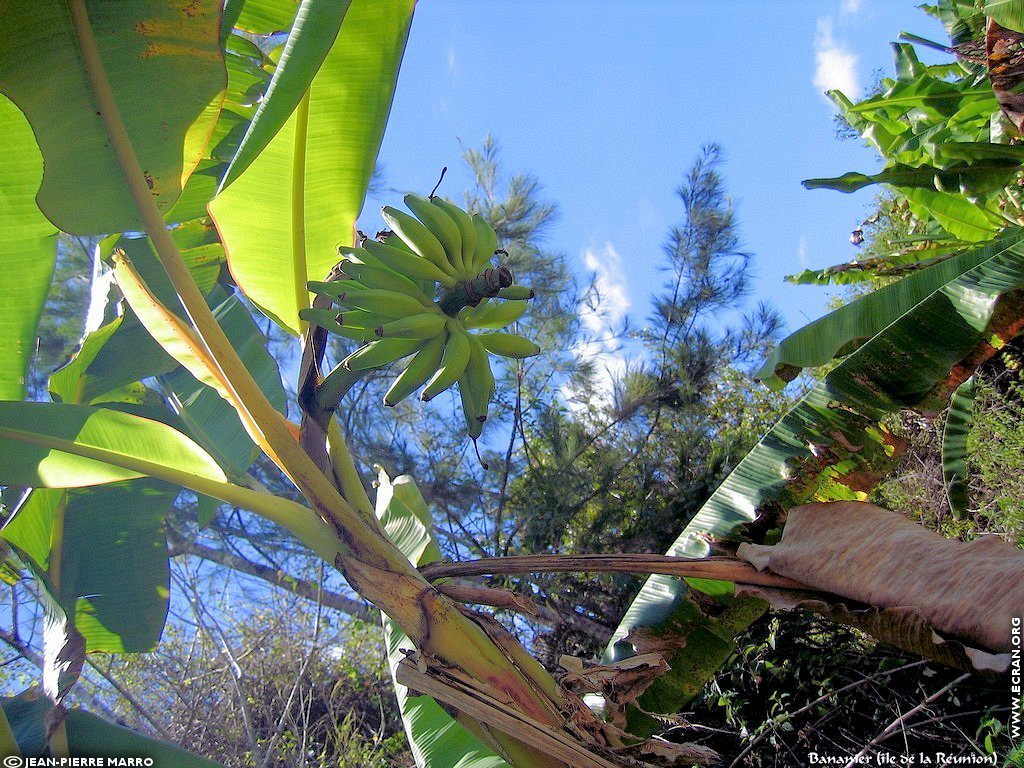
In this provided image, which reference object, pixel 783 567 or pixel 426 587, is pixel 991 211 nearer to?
pixel 783 567

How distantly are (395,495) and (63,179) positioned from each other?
3.22ft

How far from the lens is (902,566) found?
1.04 metres

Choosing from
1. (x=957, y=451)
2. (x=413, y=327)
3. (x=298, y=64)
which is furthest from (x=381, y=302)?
(x=957, y=451)

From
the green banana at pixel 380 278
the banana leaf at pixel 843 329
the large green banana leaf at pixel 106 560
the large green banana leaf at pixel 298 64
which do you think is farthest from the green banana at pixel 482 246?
the large green banana leaf at pixel 106 560

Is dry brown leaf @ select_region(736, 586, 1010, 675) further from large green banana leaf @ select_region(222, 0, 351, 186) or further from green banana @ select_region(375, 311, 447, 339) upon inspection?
large green banana leaf @ select_region(222, 0, 351, 186)

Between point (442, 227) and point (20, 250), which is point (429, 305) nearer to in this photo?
point (442, 227)

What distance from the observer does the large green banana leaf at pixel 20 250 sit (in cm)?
135

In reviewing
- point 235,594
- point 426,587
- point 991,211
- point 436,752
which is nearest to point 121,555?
point 436,752

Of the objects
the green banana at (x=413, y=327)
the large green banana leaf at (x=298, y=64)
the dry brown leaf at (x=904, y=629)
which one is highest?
the large green banana leaf at (x=298, y=64)

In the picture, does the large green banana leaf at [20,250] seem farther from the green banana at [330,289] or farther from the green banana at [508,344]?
the green banana at [508,344]

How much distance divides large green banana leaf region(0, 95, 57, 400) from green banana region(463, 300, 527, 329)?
0.97 m

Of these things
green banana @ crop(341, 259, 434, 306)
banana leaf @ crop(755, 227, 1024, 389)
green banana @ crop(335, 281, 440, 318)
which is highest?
green banana @ crop(341, 259, 434, 306)

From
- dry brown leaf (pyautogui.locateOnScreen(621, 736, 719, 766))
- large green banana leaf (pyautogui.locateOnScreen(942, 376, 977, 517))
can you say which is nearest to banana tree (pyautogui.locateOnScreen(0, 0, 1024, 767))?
dry brown leaf (pyautogui.locateOnScreen(621, 736, 719, 766))

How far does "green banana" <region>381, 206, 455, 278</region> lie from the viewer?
1.12m
